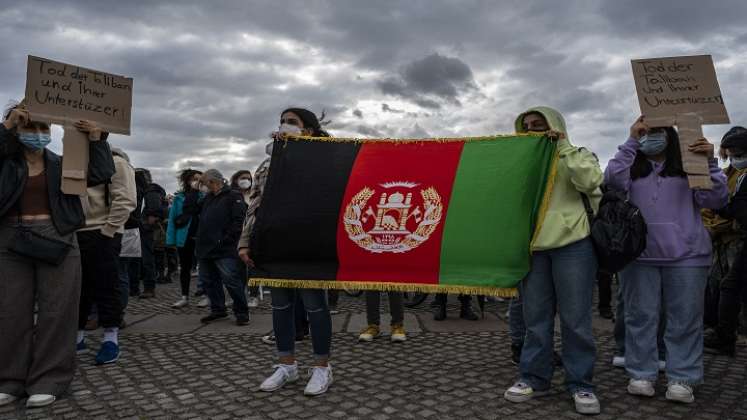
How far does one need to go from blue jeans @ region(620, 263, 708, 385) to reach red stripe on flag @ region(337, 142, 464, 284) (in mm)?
1371

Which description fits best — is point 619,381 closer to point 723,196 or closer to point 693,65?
point 723,196

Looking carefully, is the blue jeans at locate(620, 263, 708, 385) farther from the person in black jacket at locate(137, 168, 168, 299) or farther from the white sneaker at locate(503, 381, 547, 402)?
the person in black jacket at locate(137, 168, 168, 299)

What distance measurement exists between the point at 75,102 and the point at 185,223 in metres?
4.30

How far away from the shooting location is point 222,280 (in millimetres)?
6543

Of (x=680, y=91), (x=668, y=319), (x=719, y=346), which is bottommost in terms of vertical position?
(x=719, y=346)

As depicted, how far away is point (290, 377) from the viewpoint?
381 centimetres

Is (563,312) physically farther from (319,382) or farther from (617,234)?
(319,382)

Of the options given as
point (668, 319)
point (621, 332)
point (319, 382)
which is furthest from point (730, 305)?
point (319, 382)

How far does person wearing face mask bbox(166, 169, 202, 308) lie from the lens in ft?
25.3

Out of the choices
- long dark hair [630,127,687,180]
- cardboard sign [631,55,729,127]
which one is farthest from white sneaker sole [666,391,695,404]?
cardboard sign [631,55,729,127]

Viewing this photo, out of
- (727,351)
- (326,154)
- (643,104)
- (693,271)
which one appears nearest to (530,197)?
(643,104)

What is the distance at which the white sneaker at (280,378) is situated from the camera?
3.66 m

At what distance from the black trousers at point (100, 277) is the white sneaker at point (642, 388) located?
4032 millimetres

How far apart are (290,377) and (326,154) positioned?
1.62m
